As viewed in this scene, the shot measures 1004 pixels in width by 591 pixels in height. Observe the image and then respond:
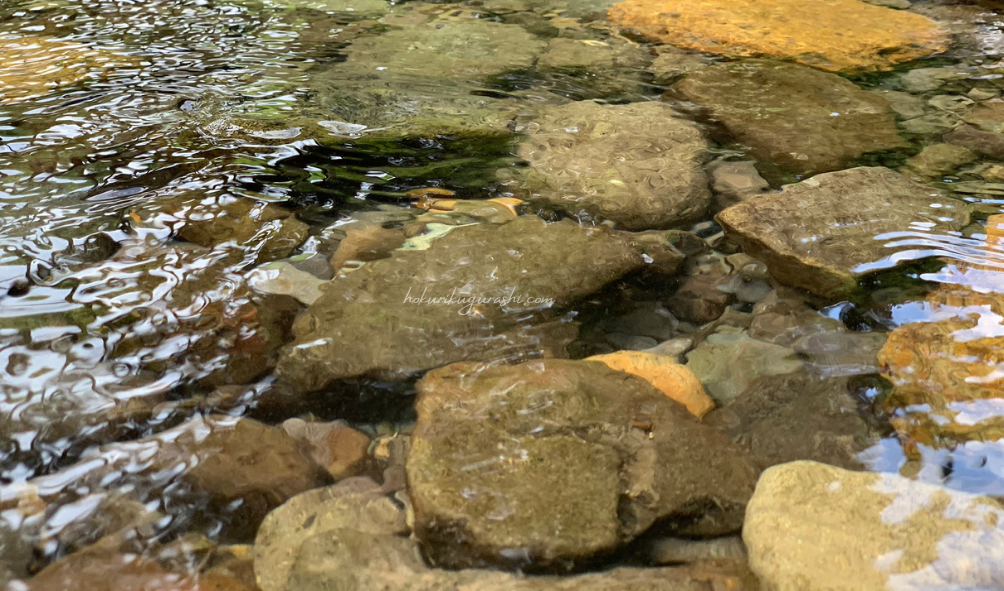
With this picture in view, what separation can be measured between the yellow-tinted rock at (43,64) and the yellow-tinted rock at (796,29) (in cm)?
335

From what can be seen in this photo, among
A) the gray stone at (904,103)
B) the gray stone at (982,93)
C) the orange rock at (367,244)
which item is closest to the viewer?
the orange rock at (367,244)

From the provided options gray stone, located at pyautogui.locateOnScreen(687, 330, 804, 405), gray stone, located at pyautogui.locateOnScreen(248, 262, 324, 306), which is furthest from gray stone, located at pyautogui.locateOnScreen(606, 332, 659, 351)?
gray stone, located at pyautogui.locateOnScreen(248, 262, 324, 306)

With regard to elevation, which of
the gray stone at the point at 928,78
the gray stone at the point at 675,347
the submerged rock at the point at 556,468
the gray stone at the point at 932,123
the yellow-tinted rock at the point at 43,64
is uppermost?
the gray stone at the point at 928,78

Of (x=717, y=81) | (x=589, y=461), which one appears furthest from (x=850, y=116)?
(x=589, y=461)

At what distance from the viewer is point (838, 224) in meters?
2.48

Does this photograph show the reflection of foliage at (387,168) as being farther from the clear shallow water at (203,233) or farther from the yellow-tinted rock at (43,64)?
the yellow-tinted rock at (43,64)

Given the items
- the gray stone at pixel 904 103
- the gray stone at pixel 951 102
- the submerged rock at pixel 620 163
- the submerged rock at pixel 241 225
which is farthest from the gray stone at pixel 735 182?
the submerged rock at pixel 241 225

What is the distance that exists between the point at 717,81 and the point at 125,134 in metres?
2.97

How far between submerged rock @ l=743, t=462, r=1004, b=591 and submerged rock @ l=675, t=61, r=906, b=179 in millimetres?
1682

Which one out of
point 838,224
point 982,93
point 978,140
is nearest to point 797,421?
point 838,224

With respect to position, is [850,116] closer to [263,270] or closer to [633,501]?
[633,501]

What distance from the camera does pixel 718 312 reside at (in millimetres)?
2270

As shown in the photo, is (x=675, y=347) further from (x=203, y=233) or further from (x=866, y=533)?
(x=203, y=233)

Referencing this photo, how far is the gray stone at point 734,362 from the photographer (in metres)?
1.99
